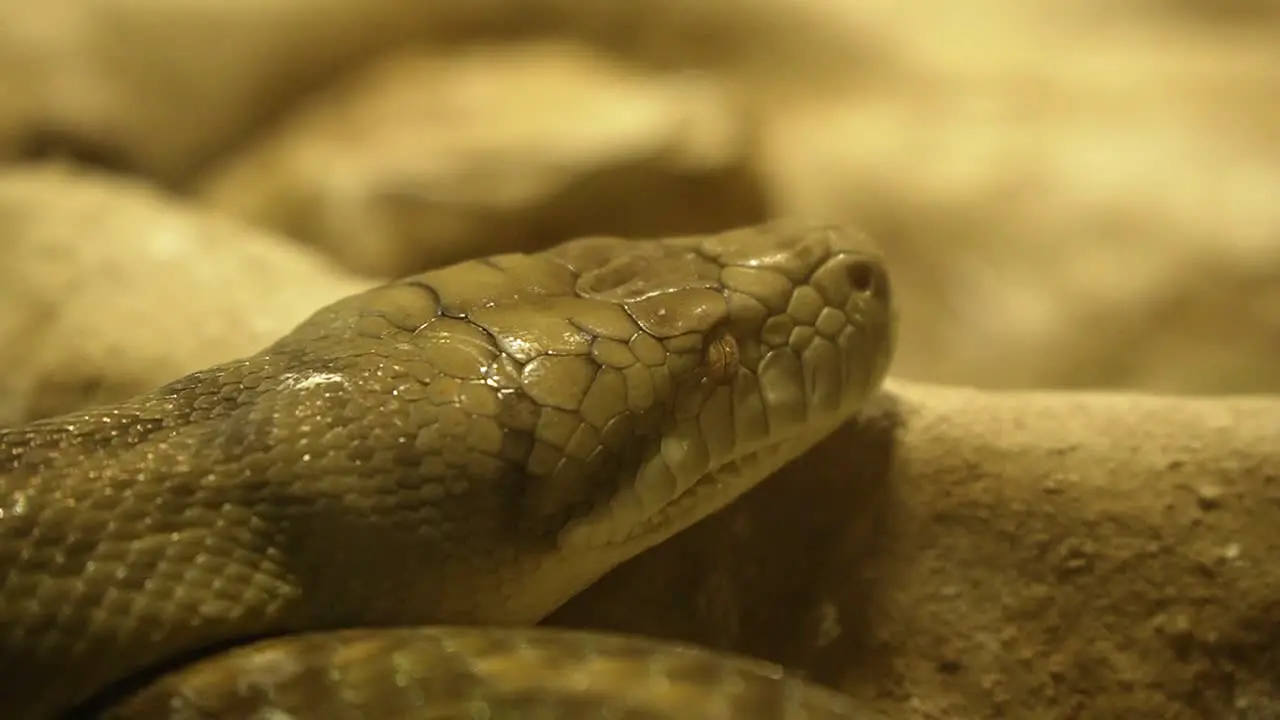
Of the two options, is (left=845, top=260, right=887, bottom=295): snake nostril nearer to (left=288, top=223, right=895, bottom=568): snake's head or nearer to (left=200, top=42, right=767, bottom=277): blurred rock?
(left=288, top=223, right=895, bottom=568): snake's head

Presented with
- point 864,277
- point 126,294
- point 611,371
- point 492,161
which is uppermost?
point 492,161

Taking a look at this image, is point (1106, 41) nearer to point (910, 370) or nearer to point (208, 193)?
point (910, 370)

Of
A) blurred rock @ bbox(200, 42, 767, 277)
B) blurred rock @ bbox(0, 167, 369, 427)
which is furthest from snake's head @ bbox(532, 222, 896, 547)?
blurred rock @ bbox(200, 42, 767, 277)

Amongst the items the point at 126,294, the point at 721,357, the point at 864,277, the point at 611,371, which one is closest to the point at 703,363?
the point at 721,357

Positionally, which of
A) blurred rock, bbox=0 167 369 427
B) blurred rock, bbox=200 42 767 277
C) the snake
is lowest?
the snake

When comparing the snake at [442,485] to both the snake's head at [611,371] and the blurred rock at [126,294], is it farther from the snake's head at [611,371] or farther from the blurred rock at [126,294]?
the blurred rock at [126,294]

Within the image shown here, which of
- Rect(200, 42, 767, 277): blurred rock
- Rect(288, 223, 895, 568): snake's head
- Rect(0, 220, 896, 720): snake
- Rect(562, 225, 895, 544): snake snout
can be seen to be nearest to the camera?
Rect(0, 220, 896, 720): snake

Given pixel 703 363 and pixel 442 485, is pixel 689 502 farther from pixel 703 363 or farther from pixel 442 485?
pixel 442 485
